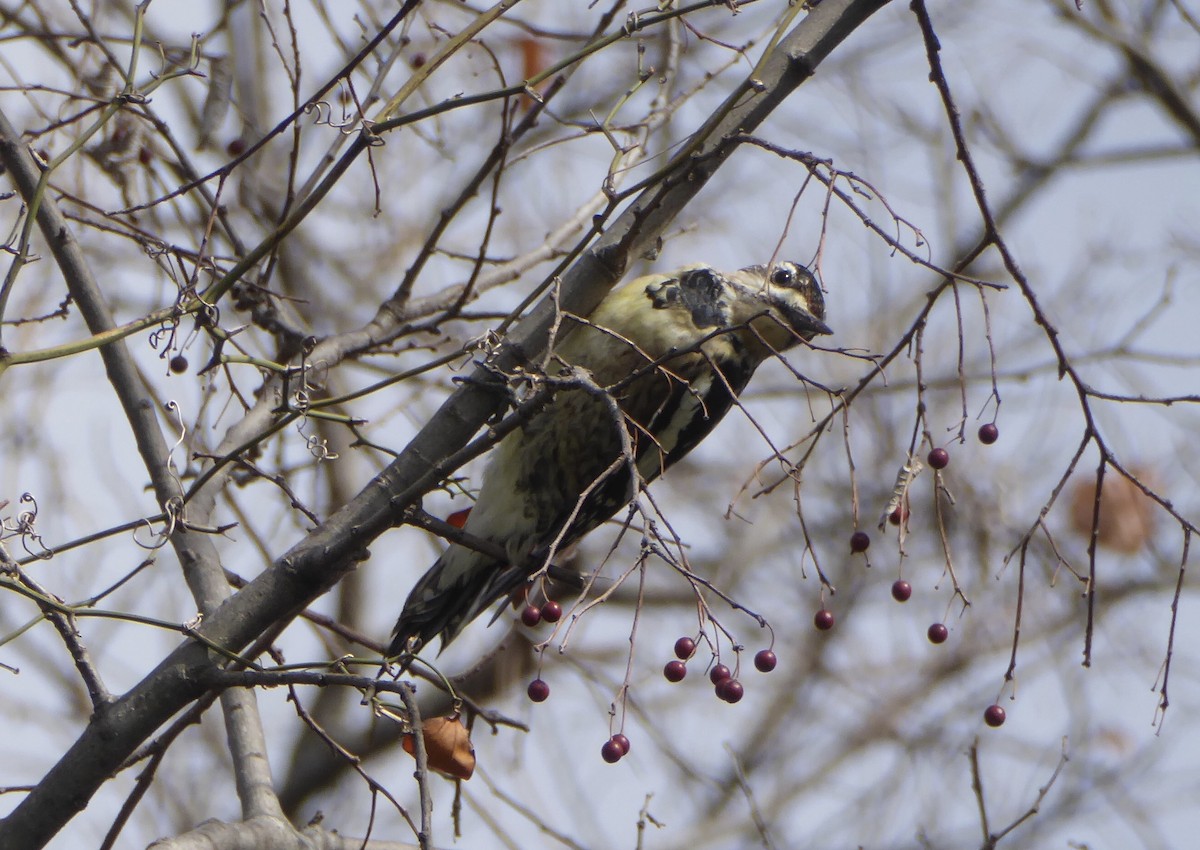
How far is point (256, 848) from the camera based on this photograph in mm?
2709

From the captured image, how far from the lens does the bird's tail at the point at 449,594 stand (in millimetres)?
4285

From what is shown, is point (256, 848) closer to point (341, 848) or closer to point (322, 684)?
point (341, 848)

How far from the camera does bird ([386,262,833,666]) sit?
424 centimetres

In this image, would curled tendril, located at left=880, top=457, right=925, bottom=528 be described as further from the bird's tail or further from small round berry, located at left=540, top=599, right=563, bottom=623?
the bird's tail

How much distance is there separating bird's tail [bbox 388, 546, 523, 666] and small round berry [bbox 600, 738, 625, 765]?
5.48 ft

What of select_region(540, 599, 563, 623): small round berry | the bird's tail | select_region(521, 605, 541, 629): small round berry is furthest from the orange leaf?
the bird's tail

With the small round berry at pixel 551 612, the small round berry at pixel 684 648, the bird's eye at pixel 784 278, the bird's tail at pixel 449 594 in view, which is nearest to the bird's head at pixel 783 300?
the bird's eye at pixel 784 278

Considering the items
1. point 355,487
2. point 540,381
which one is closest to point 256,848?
point 540,381

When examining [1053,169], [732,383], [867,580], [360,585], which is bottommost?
[732,383]

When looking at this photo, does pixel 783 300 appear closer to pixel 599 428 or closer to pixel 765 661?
pixel 599 428

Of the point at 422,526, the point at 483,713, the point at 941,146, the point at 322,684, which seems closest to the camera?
the point at 322,684

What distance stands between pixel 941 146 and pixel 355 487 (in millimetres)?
5062

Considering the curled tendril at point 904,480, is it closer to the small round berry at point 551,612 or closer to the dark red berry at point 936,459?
the dark red berry at point 936,459

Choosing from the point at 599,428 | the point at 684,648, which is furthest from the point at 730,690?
the point at 599,428
